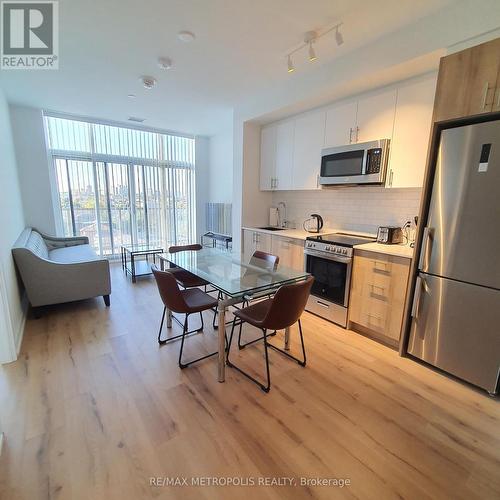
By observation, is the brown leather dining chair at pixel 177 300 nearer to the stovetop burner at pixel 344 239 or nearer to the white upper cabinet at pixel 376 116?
the stovetop burner at pixel 344 239

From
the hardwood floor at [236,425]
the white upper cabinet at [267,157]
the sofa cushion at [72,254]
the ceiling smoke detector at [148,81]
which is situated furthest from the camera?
the white upper cabinet at [267,157]

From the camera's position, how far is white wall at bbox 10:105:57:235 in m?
4.22

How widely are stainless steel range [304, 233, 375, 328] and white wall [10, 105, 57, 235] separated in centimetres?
445

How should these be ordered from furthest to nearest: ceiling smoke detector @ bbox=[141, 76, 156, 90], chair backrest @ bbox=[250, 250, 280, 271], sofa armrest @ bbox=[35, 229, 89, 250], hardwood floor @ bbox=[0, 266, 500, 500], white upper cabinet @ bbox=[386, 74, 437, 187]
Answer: sofa armrest @ bbox=[35, 229, 89, 250] < ceiling smoke detector @ bbox=[141, 76, 156, 90] < chair backrest @ bbox=[250, 250, 280, 271] < white upper cabinet @ bbox=[386, 74, 437, 187] < hardwood floor @ bbox=[0, 266, 500, 500]

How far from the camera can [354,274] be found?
2.74m

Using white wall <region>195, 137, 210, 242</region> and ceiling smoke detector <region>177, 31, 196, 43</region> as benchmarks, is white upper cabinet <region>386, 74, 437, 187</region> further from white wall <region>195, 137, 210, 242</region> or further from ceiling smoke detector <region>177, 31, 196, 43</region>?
white wall <region>195, 137, 210, 242</region>

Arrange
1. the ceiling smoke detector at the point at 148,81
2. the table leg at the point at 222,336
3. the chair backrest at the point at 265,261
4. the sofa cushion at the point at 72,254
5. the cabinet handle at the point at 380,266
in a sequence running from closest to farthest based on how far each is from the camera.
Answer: the table leg at the point at 222,336, the cabinet handle at the point at 380,266, the chair backrest at the point at 265,261, the ceiling smoke detector at the point at 148,81, the sofa cushion at the point at 72,254

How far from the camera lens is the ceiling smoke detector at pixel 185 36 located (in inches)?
87.7

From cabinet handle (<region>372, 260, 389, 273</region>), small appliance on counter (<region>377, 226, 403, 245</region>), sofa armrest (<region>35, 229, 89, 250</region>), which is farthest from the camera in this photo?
sofa armrest (<region>35, 229, 89, 250</region>)

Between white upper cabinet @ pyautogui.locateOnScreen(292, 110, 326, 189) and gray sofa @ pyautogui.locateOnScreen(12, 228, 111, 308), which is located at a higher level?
white upper cabinet @ pyautogui.locateOnScreen(292, 110, 326, 189)

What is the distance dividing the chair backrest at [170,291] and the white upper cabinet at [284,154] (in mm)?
2341

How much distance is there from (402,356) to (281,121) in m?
3.26

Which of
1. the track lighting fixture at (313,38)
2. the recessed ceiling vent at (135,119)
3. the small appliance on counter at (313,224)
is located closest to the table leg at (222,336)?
the small appliance on counter at (313,224)

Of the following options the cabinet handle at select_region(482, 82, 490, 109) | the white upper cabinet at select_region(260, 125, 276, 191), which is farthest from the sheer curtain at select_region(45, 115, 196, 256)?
the cabinet handle at select_region(482, 82, 490, 109)
